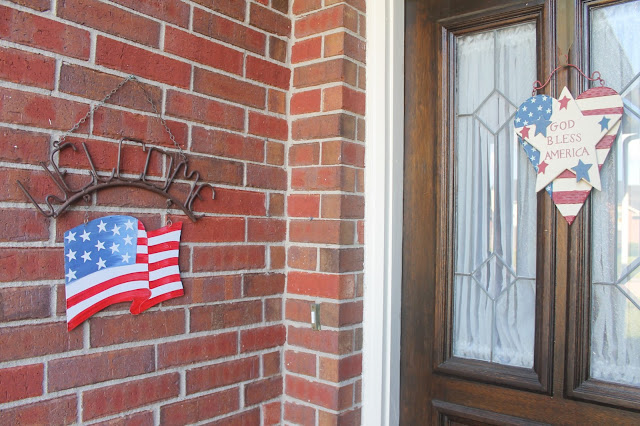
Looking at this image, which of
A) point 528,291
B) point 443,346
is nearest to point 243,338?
point 443,346

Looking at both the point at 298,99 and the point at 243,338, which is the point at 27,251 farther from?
the point at 298,99

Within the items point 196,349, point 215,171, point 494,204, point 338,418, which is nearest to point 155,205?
point 215,171

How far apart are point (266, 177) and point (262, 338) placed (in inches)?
20.9

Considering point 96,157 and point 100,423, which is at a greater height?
point 96,157

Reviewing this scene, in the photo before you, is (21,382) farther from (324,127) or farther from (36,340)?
(324,127)

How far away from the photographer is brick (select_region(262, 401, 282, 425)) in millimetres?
1736

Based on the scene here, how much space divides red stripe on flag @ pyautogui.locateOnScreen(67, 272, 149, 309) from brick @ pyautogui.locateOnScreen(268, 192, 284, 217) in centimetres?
50

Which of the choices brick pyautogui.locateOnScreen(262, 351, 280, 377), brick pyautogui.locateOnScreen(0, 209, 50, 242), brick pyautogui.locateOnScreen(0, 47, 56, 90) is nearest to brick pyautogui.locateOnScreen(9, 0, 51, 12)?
brick pyautogui.locateOnScreen(0, 47, 56, 90)

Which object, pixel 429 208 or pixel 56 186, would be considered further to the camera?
→ pixel 429 208

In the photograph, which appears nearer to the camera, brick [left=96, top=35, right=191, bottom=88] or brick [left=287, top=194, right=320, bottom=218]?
brick [left=96, top=35, right=191, bottom=88]

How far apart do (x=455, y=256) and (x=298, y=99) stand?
0.75 m

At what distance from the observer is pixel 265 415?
1736 millimetres

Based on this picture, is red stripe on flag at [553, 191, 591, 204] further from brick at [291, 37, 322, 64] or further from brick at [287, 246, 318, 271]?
brick at [291, 37, 322, 64]

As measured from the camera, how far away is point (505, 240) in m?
1.65
